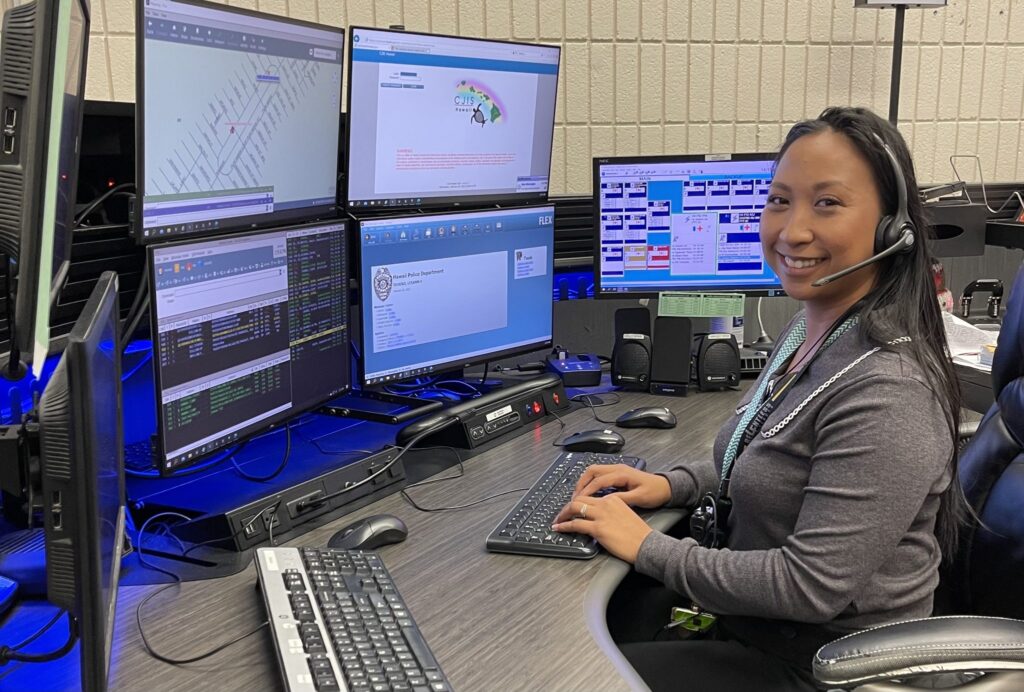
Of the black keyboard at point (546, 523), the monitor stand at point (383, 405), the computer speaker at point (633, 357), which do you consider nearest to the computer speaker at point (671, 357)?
the computer speaker at point (633, 357)

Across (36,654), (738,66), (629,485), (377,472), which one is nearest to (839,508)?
(629,485)

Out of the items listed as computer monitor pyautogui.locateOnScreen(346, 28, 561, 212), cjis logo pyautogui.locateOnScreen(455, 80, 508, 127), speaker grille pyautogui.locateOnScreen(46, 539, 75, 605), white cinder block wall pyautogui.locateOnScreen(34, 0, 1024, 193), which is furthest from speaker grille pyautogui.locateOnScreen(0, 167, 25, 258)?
white cinder block wall pyautogui.locateOnScreen(34, 0, 1024, 193)

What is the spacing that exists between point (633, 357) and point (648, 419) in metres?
0.30

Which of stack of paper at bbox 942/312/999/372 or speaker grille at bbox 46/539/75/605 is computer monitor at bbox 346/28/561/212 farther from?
speaker grille at bbox 46/539/75/605

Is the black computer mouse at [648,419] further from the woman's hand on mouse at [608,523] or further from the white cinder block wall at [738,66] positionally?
the white cinder block wall at [738,66]

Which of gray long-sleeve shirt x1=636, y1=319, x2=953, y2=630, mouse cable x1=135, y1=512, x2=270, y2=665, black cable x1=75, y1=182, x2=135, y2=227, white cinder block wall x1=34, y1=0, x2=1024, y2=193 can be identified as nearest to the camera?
mouse cable x1=135, y1=512, x2=270, y2=665

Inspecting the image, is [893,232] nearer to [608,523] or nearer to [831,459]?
[831,459]

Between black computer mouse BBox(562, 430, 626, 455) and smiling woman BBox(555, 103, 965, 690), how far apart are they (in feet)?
1.09

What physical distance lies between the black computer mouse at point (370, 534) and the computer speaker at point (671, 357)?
0.97 meters

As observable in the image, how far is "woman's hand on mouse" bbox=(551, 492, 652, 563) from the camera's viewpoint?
135cm

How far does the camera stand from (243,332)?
1.52m

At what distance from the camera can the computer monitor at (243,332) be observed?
1384 mm

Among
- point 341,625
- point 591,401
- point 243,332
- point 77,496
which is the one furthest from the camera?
point 591,401

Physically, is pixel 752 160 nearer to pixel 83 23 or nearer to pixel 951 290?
pixel 951 290
